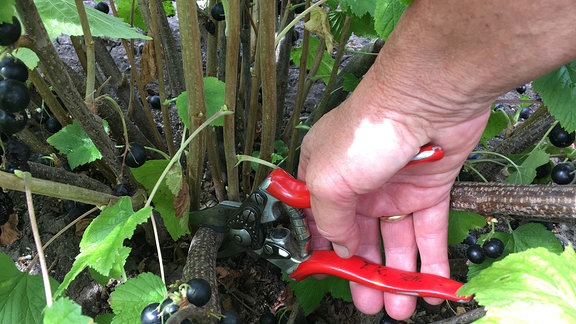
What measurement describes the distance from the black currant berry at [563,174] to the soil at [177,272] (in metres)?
0.41

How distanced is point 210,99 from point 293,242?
1.45ft

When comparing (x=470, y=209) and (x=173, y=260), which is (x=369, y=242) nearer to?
(x=470, y=209)

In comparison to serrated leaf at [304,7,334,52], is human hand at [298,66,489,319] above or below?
below

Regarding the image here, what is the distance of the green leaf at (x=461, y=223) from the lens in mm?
1338

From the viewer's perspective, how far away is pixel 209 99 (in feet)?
4.23

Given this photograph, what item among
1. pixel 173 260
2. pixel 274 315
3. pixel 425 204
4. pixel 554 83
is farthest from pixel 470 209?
pixel 173 260

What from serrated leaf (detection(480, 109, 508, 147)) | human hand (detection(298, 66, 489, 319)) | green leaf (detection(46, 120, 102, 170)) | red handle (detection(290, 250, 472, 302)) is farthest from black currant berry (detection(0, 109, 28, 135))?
serrated leaf (detection(480, 109, 508, 147))

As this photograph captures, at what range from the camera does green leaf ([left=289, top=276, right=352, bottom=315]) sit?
1482 mm

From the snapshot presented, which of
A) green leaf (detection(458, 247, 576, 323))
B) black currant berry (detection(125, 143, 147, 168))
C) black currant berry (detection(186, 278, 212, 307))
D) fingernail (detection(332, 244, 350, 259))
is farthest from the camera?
black currant berry (detection(125, 143, 147, 168))

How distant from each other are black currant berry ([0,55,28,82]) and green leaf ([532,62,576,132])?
1.21m

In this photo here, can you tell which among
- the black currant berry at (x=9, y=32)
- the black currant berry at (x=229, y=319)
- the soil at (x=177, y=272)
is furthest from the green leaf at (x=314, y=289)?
the black currant berry at (x=9, y=32)

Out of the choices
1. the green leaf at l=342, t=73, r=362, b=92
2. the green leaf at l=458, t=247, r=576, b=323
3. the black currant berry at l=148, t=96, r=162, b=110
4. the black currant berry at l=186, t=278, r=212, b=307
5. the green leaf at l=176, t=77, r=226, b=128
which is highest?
the green leaf at l=458, t=247, r=576, b=323

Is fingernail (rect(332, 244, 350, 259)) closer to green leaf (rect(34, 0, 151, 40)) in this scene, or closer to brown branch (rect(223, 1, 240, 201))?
brown branch (rect(223, 1, 240, 201))

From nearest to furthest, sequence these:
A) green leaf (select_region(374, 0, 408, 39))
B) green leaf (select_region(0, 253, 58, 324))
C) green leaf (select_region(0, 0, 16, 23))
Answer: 1. green leaf (select_region(0, 0, 16, 23))
2. green leaf (select_region(0, 253, 58, 324))
3. green leaf (select_region(374, 0, 408, 39))
